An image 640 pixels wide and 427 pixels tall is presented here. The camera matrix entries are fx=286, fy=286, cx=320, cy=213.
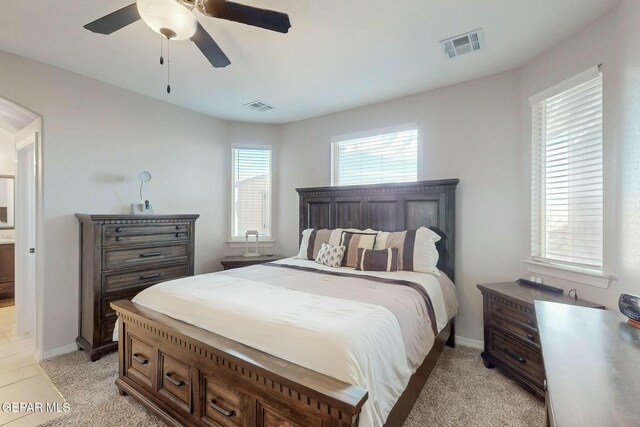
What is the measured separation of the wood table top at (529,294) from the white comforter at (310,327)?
122cm

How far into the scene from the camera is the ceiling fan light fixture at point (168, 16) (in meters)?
1.36

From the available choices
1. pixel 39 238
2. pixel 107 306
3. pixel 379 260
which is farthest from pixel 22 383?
pixel 379 260

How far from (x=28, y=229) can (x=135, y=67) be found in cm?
231

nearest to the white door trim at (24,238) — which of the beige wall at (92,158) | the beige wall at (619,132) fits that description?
the beige wall at (92,158)

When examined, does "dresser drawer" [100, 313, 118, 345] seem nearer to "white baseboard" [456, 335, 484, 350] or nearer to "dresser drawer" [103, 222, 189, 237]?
"dresser drawer" [103, 222, 189, 237]

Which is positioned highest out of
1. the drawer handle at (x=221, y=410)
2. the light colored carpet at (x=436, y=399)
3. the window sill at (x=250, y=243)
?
the window sill at (x=250, y=243)

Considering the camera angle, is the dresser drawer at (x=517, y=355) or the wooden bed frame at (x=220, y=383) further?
the dresser drawer at (x=517, y=355)

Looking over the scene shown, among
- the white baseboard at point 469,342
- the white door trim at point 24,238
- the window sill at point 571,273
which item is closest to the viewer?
the window sill at point 571,273

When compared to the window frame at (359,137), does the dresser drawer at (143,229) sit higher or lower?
lower

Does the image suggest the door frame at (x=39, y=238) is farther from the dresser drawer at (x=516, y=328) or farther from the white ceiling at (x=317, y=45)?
the dresser drawer at (x=516, y=328)

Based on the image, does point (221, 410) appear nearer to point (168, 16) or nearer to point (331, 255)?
point (331, 255)

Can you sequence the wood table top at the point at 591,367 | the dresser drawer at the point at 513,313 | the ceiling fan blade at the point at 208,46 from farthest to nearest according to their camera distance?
the dresser drawer at the point at 513,313 < the ceiling fan blade at the point at 208,46 < the wood table top at the point at 591,367

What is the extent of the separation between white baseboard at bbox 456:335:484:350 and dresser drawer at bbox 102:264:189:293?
10.5 ft

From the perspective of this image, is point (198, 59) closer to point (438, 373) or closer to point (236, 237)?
point (236, 237)
